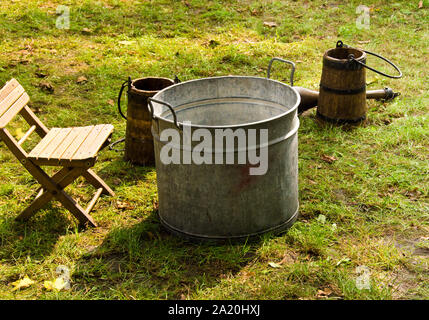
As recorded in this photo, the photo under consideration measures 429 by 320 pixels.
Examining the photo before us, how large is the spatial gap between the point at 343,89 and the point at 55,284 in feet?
10.8

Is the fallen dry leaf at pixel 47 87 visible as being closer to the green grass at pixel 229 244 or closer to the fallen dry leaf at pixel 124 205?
the green grass at pixel 229 244

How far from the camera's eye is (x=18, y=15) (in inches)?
335

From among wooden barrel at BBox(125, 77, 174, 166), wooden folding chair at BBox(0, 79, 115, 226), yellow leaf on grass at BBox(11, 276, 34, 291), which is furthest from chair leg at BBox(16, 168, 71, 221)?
wooden barrel at BBox(125, 77, 174, 166)

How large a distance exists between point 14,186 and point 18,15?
16.7 feet

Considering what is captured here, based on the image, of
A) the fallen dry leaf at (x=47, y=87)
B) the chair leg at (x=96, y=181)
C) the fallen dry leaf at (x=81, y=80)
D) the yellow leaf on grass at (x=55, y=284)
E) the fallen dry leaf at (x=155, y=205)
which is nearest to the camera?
the yellow leaf on grass at (x=55, y=284)

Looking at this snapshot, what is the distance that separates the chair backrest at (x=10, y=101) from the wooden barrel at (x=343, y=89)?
2.88 meters

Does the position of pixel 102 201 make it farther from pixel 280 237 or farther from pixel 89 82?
pixel 89 82

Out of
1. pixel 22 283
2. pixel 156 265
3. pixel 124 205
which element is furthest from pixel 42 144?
pixel 156 265

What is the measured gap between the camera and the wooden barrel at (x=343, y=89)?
5016mm

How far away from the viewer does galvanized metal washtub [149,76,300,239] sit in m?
3.35

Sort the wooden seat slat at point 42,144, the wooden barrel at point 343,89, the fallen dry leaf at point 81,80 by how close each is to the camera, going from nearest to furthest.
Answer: the wooden seat slat at point 42,144, the wooden barrel at point 343,89, the fallen dry leaf at point 81,80

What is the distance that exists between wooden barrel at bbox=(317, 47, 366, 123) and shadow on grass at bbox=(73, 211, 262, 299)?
2157mm

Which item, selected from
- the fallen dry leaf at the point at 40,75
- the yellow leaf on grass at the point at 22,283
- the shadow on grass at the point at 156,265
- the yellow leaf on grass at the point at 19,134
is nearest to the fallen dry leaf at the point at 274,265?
the shadow on grass at the point at 156,265

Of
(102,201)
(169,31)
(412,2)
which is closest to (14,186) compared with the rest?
(102,201)
